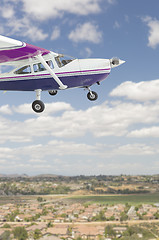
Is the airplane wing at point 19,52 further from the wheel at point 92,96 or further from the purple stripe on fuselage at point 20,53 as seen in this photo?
the wheel at point 92,96

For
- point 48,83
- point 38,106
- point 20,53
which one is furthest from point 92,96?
point 20,53

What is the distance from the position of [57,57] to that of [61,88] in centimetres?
129

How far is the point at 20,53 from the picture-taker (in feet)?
33.0

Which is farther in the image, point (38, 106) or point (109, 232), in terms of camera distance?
point (109, 232)

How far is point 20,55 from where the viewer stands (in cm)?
1020

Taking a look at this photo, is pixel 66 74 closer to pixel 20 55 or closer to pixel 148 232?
pixel 20 55

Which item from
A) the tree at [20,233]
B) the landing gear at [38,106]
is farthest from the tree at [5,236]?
the landing gear at [38,106]

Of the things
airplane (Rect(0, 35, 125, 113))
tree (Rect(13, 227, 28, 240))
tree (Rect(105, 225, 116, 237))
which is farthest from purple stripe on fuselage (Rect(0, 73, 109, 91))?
tree (Rect(13, 227, 28, 240))

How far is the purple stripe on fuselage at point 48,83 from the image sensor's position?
1059cm

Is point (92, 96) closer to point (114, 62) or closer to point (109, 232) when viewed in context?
point (114, 62)

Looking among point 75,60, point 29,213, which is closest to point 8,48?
point 75,60

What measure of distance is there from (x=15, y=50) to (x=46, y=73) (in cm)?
138

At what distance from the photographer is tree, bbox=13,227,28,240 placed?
134500 millimetres

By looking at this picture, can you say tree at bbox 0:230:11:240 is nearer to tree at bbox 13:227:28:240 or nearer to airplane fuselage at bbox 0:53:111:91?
tree at bbox 13:227:28:240
